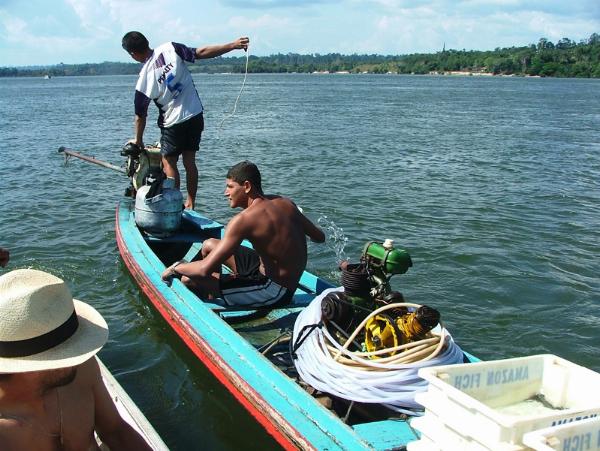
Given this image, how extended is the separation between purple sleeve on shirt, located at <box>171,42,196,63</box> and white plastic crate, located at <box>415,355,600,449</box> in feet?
19.9

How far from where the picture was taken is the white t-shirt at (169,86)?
7.88m

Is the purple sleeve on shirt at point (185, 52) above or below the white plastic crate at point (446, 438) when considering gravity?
above

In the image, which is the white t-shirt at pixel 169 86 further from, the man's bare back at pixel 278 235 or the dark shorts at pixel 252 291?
the man's bare back at pixel 278 235

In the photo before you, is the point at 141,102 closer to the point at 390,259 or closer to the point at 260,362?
the point at 260,362

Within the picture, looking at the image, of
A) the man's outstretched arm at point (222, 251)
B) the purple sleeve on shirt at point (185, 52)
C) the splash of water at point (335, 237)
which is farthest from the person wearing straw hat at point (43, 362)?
the splash of water at point (335, 237)

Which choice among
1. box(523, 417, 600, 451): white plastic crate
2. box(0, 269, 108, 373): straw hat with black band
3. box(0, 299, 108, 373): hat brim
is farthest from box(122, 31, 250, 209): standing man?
box(523, 417, 600, 451): white plastic crate

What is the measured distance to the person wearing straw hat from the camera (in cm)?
217

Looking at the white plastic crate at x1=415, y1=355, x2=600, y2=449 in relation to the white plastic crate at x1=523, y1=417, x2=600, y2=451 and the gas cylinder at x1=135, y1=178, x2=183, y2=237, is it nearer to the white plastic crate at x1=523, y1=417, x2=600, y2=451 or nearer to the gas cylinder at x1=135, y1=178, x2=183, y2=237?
the white plastic crate at x1=523, y1=417, x2=600, y2=451

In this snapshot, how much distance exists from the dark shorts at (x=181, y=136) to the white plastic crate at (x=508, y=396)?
19.3 ft

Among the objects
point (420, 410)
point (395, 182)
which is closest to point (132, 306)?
point (420, 410)

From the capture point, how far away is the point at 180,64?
7.95 meters

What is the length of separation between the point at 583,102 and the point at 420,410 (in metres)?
38.9

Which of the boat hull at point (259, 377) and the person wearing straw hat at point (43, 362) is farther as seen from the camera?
the boat hull at point (259, 377)

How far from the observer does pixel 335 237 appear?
1008 centimetres
